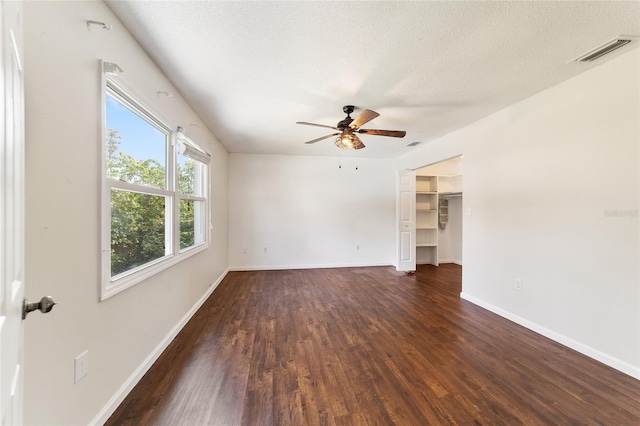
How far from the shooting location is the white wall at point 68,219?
1015 mm

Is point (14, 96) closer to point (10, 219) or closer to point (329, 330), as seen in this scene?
point (10, 219)

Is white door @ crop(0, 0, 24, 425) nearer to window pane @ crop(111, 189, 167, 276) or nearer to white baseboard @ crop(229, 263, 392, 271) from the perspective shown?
window pane @ crop(111, 189, 167, 276)

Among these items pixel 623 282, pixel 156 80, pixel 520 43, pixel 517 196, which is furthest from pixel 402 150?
pixel 156 80

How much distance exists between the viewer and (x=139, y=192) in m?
1.84

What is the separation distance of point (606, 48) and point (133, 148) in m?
3.65

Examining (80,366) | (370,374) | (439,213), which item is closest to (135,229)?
(80,366)

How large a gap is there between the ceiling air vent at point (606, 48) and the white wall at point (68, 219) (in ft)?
11.1

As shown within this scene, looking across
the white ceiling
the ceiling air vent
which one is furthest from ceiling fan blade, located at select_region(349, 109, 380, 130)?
the ceiling air vent

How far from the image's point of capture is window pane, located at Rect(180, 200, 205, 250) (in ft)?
9.14

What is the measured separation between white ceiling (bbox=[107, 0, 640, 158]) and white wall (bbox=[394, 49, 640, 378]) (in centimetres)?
28

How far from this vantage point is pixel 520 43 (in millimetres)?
1764

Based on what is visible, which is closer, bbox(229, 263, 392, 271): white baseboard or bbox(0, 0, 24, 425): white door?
bbox(0, 0, 24, 425): white door

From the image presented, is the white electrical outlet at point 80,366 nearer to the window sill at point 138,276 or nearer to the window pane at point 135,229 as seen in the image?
the window sill at point 138,276

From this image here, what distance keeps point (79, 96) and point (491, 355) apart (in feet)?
11.2
